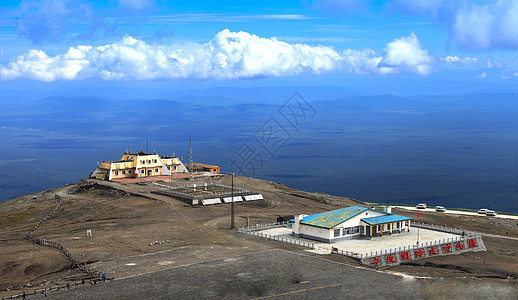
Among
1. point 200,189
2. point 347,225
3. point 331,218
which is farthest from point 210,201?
point 347,225

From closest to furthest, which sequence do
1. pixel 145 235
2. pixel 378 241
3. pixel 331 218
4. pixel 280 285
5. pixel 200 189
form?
pixel 280 285
pixel 378 241
pixel 331 218
pixel 145 235
pixel 200 189

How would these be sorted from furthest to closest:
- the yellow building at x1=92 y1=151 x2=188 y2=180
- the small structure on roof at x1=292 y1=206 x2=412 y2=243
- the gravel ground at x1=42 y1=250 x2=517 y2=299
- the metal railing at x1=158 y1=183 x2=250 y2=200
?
the yellow building at x1=92 y1=151 x2=188 y2=180 → the metal railing at x1=158 y1=183 x2=250 y2=200 → the small structure on roof at x1=292 y1=206 x2=412 y2=243 → the gravel ground at x1=42 y1=250 x2=517 y2=299

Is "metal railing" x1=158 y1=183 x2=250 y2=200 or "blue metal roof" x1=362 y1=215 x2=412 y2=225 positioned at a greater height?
"blue metal roof" x1=362 y1=215 x2=412 y2=225

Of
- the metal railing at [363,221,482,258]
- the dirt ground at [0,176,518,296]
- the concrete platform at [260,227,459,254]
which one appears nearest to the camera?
the dirt ground at [0,176,518,296]

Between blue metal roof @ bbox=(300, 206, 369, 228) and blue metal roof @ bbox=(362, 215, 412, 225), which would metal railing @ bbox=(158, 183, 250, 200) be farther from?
blue metal roof @ bbox=(362, 215, 412, 225)

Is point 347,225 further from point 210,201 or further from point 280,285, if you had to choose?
point 210,201

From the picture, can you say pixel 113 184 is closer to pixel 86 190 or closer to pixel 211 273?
pixel 86 190

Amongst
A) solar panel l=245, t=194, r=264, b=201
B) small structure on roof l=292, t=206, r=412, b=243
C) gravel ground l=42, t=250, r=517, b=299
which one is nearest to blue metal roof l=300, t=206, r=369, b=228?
small structure on roof l=292, t=206, r=412, b=243

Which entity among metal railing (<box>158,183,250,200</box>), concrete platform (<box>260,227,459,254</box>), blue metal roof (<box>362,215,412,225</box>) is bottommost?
concrete platform (<box>260,227,459,254</box>)
